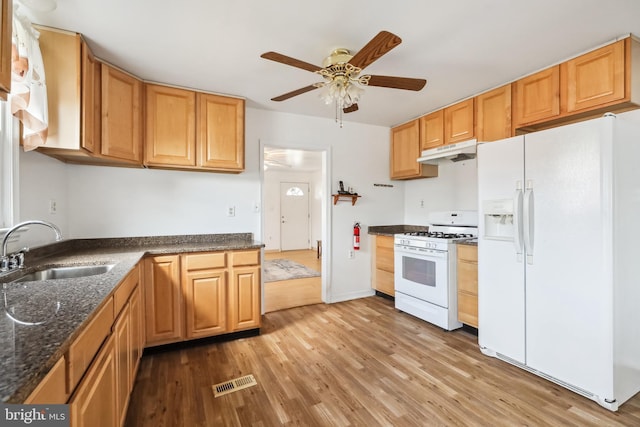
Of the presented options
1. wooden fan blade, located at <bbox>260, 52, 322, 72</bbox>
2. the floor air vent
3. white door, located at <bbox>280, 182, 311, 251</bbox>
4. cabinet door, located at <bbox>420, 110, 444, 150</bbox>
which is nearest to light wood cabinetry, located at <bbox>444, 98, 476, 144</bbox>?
cabinet door, located at <bbox>420, 110, 444, 150</bbox>

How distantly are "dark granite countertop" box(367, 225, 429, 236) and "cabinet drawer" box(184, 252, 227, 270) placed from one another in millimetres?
2140

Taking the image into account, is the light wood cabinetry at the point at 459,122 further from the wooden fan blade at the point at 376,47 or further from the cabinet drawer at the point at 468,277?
the wooden fan blade at the point at 376,47

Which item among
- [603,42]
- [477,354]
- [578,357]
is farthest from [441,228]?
[603,42]

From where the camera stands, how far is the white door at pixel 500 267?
228cm

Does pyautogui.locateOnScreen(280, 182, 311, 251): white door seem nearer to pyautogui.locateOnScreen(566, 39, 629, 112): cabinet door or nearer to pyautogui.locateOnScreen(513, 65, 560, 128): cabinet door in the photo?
pyautogui.locateOnScreen(513, 65, 560, 128): cabinet door

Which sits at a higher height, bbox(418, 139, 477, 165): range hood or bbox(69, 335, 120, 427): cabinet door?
bbox(418, 139, 477, 165): range hood

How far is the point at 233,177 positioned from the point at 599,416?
11.4ft

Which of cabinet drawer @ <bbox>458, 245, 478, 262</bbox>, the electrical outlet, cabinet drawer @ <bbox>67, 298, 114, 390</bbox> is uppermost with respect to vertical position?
the electrical outlet

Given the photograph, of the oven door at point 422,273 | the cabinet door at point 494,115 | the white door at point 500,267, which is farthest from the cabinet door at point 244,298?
the cabinet door at point 494,115

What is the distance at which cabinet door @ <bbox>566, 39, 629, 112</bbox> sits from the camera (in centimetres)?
203

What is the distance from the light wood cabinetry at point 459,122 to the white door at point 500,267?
66cm

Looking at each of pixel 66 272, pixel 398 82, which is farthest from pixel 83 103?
pixel 398 82

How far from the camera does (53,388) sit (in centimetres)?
77

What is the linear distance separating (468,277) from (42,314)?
3.05 meters
